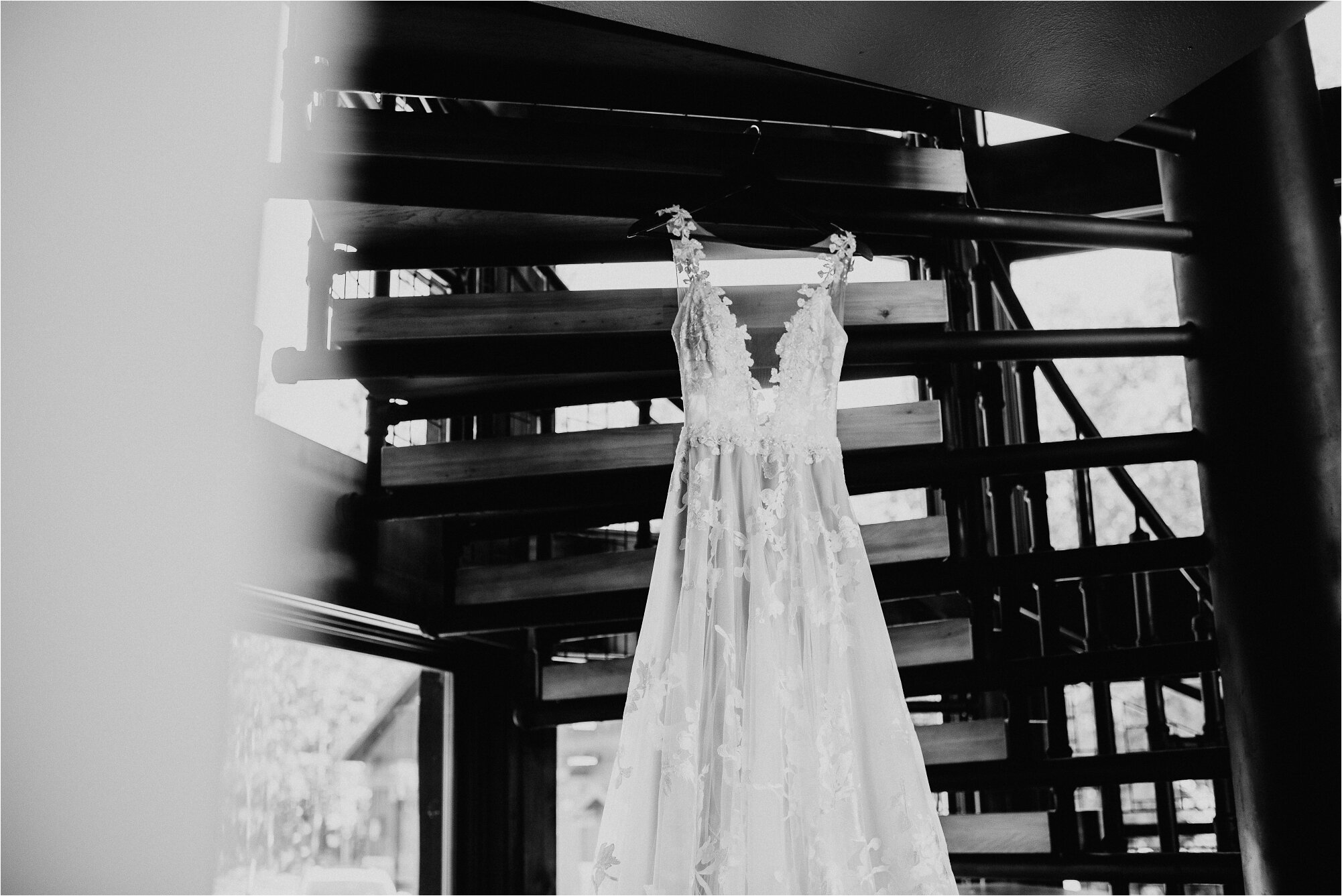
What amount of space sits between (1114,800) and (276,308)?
2998 millimetres

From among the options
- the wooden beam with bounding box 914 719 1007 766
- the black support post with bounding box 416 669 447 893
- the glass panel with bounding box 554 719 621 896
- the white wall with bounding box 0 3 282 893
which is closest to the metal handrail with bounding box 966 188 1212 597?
the wooden beam with bounding box 914 719 1007 766

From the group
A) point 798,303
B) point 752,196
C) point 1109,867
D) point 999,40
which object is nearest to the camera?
point 999,40

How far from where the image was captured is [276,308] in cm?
334

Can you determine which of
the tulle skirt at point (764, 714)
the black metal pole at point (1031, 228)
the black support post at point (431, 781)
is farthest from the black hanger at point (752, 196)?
the black support post at point (431, 781)

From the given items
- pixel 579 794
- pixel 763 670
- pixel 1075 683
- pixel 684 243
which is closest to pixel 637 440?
pixel 684 243

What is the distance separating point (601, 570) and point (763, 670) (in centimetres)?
91

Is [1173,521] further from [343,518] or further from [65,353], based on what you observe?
[65,353]

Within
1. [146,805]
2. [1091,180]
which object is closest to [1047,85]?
[146,805]

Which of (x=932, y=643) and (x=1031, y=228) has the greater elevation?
(x=1031, y=228)

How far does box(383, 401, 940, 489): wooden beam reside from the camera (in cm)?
304

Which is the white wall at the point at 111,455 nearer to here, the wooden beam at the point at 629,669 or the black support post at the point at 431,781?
the wooden beam at the point at 629,669

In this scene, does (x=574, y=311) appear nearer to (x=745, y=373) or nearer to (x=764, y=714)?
(x=745, y=373)

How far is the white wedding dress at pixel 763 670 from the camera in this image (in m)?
2.22

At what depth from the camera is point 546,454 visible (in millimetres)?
3047
